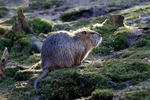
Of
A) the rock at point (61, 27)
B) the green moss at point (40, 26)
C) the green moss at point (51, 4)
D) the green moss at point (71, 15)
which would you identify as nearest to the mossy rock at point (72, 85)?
the green moss at point (40, 26)

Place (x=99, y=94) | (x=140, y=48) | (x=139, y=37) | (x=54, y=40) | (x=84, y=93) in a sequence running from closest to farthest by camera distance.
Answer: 1. (x=99, y=94)
2. (x=84, y=93)
3. (x=54, y=40)
4. (x=140, y=48)
5. (x=139, y=37)

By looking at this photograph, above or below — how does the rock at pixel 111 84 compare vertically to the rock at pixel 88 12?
below

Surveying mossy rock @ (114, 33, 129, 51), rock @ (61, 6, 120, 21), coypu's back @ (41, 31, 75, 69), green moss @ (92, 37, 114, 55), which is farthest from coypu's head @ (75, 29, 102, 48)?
Answer: rock @ (61, 6, 120, 21)

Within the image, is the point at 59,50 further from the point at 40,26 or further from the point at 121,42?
the point at 40,26

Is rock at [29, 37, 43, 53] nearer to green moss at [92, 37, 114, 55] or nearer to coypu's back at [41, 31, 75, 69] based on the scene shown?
green moss at [92, 37, 114, 55]

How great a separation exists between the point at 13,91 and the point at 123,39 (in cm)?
434

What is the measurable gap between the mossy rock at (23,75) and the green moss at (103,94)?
260 centimetres

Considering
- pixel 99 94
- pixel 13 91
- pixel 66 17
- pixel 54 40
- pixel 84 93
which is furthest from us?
pixel 66 17

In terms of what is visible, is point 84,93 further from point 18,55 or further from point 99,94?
point 18,55

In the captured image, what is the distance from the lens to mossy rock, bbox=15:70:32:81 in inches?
285

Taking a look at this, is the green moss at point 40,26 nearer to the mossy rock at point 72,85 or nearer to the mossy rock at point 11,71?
the mossy rock at point 11,71

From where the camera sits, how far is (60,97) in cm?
592

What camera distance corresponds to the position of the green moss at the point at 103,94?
16.1 feet

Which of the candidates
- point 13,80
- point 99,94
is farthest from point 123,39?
point 99,94
